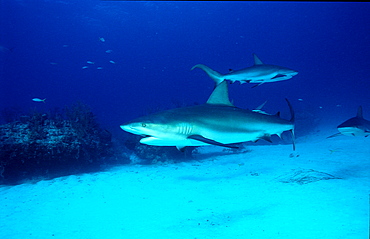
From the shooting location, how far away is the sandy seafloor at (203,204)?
3924 mm

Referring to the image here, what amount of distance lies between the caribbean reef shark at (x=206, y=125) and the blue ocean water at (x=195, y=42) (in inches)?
603

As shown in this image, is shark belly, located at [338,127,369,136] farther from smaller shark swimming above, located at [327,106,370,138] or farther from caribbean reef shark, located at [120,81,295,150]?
caribbean reef shark, located at [120,81,295,150]

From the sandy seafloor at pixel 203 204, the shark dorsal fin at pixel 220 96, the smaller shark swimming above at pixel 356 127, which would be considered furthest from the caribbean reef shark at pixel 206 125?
the smaller shark swimming above at pixel 356 127

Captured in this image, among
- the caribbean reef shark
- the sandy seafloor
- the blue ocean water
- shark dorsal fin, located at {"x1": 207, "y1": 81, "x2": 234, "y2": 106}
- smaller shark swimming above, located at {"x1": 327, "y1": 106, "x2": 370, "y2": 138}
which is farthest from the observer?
the blue ocean water

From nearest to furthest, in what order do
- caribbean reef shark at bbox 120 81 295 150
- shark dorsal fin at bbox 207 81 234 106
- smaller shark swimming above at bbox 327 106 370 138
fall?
caribbean reef shark at bbox 120 81 295 150 → shark dorsal fin at bbox 207 81 234 106 → smaller shark swimming above at bbox 327 106 370 138

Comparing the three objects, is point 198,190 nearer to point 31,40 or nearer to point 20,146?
point 20,146

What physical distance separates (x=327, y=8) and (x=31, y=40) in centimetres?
11320

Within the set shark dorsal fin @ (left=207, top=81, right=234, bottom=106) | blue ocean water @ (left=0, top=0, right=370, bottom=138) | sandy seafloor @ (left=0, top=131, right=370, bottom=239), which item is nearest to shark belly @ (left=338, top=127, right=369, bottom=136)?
sandy seafloor @ (left=0, top=131, right=370, bottom=239)

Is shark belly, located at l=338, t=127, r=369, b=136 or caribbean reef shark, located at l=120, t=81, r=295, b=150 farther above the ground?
caribbean reef shark, located at l=120, t=81, r=295, b=150

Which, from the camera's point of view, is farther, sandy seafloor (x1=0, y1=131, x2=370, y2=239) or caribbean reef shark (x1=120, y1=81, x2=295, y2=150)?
sandy seafloor (x1=0, y1=131, x2=370, y2=239)

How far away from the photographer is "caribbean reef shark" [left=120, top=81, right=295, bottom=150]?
353cm

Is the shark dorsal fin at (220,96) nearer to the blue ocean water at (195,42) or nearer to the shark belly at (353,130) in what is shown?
the shark belly at (353,130)

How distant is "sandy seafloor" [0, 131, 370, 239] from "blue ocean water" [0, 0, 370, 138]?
13043mm

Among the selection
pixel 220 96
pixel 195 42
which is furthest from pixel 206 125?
pixel 195 42
